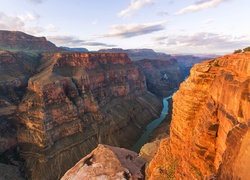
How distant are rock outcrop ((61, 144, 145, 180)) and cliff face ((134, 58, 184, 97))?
92.8 metres

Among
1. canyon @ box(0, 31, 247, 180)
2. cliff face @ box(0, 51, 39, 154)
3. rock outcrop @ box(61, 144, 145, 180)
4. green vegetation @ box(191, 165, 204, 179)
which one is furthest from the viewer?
cliff face @ box(0, 51, 39, 154)

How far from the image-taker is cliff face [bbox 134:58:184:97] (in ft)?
416

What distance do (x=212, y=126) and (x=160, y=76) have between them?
13833 cm

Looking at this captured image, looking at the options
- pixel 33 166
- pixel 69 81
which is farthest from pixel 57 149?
pixel 69 81

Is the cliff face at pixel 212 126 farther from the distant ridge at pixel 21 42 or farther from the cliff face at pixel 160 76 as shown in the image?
the distant ridge at pixel 21 42

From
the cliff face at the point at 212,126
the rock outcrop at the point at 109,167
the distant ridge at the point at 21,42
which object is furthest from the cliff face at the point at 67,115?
the cliff face at the point at 212,126

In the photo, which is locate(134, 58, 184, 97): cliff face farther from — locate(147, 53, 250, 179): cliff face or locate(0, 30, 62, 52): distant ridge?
locate(147, 53, 250, 179): cliff face

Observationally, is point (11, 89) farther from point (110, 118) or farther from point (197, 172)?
point (197, 172)

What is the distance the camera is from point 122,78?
8694 centimetres

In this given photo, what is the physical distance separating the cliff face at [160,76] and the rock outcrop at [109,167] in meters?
92.8

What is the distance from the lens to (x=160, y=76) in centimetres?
15200

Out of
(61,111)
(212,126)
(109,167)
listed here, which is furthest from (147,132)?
(212,126)

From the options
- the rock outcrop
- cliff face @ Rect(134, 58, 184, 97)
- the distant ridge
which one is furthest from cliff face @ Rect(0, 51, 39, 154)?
cliff face @ Rect(134, 58, 184, 97)

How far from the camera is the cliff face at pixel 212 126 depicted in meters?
8.77
